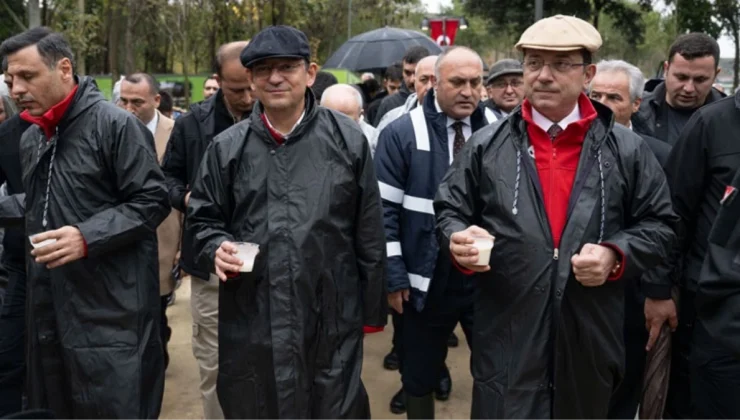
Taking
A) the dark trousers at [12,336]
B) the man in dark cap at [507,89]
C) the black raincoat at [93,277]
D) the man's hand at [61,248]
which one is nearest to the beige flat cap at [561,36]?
the black raincoat at [93,277]

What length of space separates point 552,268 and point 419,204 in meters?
1.31

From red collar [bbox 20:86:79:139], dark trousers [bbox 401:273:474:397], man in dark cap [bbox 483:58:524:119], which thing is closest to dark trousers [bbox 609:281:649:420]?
dark trousers [bbox 401:273:474:397]

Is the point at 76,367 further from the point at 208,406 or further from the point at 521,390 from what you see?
the point at 521,390

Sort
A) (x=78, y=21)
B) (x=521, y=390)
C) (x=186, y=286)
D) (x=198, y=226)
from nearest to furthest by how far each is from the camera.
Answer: (x=521, y=390), (x=198, y=226), (x=186, y=286), (x=78, y=21)

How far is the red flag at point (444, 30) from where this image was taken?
13016mm

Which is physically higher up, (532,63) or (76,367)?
(532,63)

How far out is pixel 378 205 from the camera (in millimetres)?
3473

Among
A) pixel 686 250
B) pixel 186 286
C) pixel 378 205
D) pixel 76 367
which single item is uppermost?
pixel 378 205

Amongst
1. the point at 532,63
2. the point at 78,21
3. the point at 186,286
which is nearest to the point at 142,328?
the point at 532,63

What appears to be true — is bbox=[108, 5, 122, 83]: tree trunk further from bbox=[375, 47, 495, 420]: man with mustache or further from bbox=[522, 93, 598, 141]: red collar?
bbox=[522, 93, 598, 141]: red collar

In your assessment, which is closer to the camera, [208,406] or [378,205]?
[378,205]

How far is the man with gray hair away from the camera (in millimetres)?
4164

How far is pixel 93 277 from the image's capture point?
3561 millimetres

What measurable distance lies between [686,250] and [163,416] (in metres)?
3.53
